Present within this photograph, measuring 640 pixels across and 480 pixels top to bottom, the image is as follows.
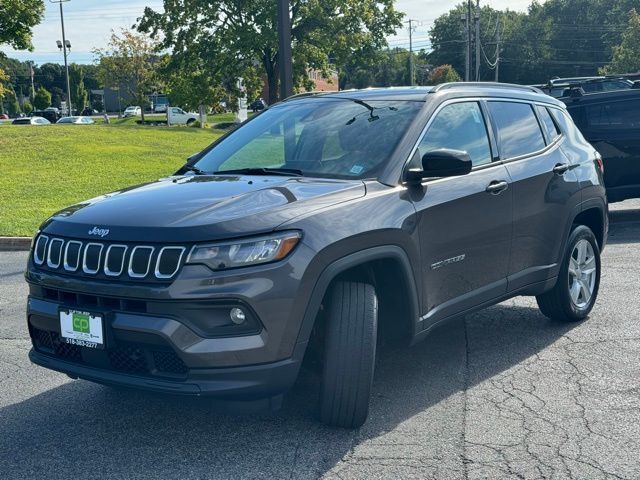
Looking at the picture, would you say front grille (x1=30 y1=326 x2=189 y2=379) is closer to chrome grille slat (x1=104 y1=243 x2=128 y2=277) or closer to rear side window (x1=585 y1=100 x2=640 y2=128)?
chrome grille slat (x1=104 y1=243 x2=128 y2=277)

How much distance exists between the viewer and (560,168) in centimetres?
591

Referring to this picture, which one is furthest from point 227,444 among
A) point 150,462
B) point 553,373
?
point 553,373

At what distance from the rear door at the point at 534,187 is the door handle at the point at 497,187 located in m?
0.15

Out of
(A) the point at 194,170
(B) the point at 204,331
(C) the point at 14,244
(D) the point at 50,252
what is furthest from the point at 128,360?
(C) the point at 14,244

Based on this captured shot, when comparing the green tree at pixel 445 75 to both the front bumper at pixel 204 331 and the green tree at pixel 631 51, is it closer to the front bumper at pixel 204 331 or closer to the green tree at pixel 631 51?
the green tree at pixel 631 51

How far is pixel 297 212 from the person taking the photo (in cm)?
388

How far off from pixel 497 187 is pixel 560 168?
1002mm

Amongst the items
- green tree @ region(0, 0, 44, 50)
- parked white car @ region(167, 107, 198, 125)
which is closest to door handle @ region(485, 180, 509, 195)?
green tree @ region(0, 0, 44, 50)

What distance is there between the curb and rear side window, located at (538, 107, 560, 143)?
318 inches

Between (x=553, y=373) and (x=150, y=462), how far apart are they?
2.69 metres

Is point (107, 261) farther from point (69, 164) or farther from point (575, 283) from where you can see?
point (69, 164)

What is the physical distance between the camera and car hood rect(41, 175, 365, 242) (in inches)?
146

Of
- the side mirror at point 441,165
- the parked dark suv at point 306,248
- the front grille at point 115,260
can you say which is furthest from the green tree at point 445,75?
the front grille at point 115,260

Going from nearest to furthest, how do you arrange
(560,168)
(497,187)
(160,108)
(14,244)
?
(497,187) → (560,168) → (14,244) → (160,108)
